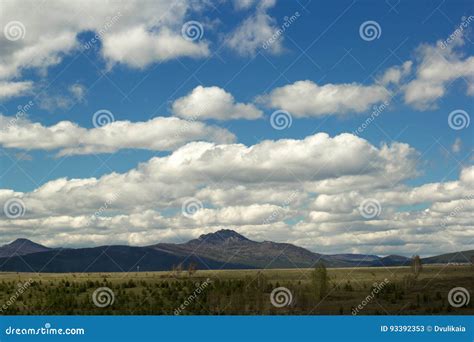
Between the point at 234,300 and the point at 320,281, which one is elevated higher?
the point at 320,281

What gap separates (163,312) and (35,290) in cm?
2031

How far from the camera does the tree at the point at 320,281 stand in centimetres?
6109

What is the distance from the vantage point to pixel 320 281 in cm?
6153

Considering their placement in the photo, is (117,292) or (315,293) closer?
(315,293)

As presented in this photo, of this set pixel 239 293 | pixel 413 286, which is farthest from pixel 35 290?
pixel 413 286

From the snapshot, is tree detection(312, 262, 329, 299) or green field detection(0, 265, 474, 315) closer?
green field detection(0, 265, 474, 315)

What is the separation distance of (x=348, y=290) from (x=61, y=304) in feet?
97.3

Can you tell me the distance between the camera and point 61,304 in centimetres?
6094

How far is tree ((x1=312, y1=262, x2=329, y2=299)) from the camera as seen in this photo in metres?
61.1

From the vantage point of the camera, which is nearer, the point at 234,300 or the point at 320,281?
the point at 234,300
